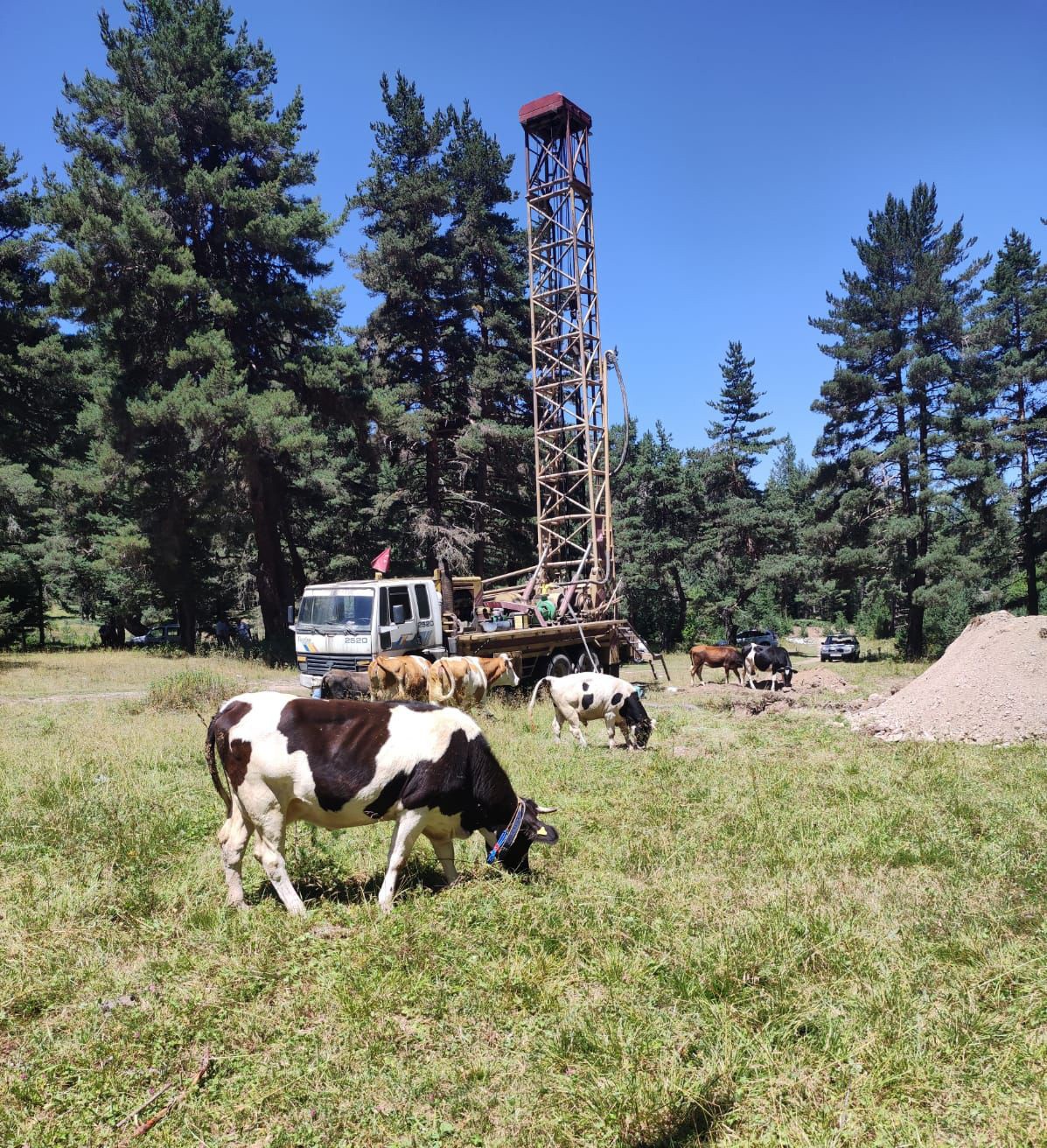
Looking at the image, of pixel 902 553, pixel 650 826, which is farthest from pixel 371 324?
pixel 650 826

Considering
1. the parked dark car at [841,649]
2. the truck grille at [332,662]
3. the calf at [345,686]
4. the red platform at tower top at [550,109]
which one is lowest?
the parked dark car at [841,649]

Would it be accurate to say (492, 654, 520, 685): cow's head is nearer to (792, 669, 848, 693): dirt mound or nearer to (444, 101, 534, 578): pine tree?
(792, 669, 848, 693): dirt mound

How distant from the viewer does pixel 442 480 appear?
31.2 m

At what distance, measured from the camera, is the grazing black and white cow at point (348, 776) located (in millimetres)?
5152

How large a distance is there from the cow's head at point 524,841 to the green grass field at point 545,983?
0.20 m

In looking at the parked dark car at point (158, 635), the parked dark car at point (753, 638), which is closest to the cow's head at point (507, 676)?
the parked dark car at point (753, 638)

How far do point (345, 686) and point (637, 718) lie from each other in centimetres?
488

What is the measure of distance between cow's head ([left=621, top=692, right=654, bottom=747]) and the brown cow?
41.9 feet

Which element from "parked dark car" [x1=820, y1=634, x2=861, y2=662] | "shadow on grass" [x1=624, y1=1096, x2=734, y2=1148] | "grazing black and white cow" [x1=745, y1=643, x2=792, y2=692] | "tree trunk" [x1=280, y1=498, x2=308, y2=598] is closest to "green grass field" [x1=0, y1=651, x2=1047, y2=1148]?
"shadow on grass" [x1=624, y1=1096, x2=734, y2=1148]

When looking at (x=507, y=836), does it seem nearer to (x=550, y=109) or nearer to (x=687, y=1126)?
(x=687, y=1126)

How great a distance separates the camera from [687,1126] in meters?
3.27

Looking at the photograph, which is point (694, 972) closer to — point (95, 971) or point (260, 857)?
point (260, 857)

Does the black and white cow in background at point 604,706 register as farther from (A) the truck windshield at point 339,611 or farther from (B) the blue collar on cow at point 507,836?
(B) the blue collar on cow at point 507,836

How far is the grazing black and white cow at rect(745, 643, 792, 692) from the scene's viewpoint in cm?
2228
